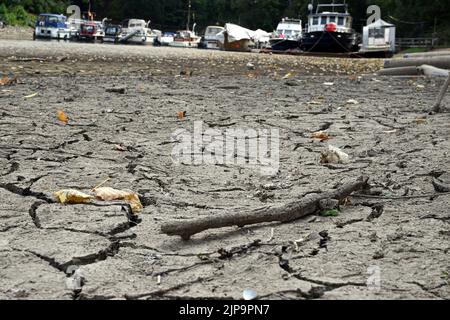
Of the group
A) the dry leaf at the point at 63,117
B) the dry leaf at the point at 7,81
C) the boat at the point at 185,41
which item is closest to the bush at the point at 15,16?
the boat at the point at 185,41

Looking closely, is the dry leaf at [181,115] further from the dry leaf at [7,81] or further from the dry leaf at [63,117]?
the dry leaf at [7,81]

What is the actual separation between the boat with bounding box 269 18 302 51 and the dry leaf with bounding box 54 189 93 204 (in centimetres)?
3214

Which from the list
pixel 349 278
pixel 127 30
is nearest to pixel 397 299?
pixel 349 278

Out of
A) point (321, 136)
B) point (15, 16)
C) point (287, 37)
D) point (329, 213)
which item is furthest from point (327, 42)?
point (329, 213)

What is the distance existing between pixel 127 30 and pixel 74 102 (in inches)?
1584

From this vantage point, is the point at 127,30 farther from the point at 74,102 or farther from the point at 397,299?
the point at 397,299

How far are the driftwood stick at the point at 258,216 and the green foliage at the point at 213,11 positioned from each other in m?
45.9

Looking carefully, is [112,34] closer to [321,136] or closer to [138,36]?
[138,36]

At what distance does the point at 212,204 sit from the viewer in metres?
3.45

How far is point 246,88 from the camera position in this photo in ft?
30.5

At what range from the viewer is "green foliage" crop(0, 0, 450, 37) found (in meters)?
47.6

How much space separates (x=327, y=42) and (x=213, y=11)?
47.1 m

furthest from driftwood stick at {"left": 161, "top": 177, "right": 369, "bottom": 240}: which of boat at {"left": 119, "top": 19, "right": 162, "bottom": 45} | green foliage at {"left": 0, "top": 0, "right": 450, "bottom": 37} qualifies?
green foliage at {"left": 0, "top": 0, "right": 450, "bottom": 37}

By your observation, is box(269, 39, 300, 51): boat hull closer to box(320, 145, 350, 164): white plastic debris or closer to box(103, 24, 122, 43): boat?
box(103, 24, 122, 43): boat
